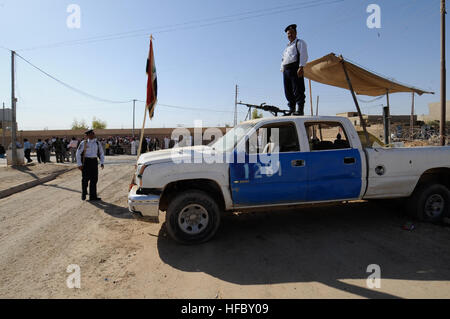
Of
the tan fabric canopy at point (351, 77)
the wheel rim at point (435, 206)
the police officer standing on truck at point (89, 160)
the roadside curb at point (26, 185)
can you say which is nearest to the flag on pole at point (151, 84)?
the police officer standing on truck at point (89, 160)

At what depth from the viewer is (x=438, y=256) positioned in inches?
141

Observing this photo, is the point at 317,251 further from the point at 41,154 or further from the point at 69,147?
the point at 41,154

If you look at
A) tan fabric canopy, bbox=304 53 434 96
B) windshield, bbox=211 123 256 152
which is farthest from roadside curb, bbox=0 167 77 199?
tan fabric canopy, bbox=304 53 434 96

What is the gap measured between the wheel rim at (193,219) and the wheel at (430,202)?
3.67 m

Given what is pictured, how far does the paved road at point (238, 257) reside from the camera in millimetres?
2906

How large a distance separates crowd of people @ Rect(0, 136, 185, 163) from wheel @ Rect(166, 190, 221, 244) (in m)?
9.87

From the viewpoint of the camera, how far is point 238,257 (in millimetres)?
3635

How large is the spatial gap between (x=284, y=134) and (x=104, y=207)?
4592 mm

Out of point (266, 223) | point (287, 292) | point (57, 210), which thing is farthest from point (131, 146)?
point (287, 292)

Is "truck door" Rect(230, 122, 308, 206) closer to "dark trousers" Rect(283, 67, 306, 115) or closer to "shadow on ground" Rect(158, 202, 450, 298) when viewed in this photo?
"shadow on ground" Rect(158, 202, 450, 298)

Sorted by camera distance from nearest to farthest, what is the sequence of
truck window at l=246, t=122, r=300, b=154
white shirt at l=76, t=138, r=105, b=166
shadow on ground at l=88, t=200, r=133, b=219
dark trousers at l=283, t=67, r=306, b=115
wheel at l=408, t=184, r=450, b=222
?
1. truck window at l=246, t=122, r=300, b=154
2. wheel at l=408, t=184, r=450, b=222
3. shadow on ground at l=88, t=200, r=133, b=219
4. dark trousers at l=283, t=67, r=306, b=115
5. white shirt at l=76, t=138, r=105, b=166

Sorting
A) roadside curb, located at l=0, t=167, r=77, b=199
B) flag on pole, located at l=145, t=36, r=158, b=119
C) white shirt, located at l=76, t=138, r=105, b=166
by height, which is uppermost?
flag on pole, located at l=145, t=36, r=158, b=119

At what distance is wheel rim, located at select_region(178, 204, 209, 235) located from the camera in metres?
3.96
